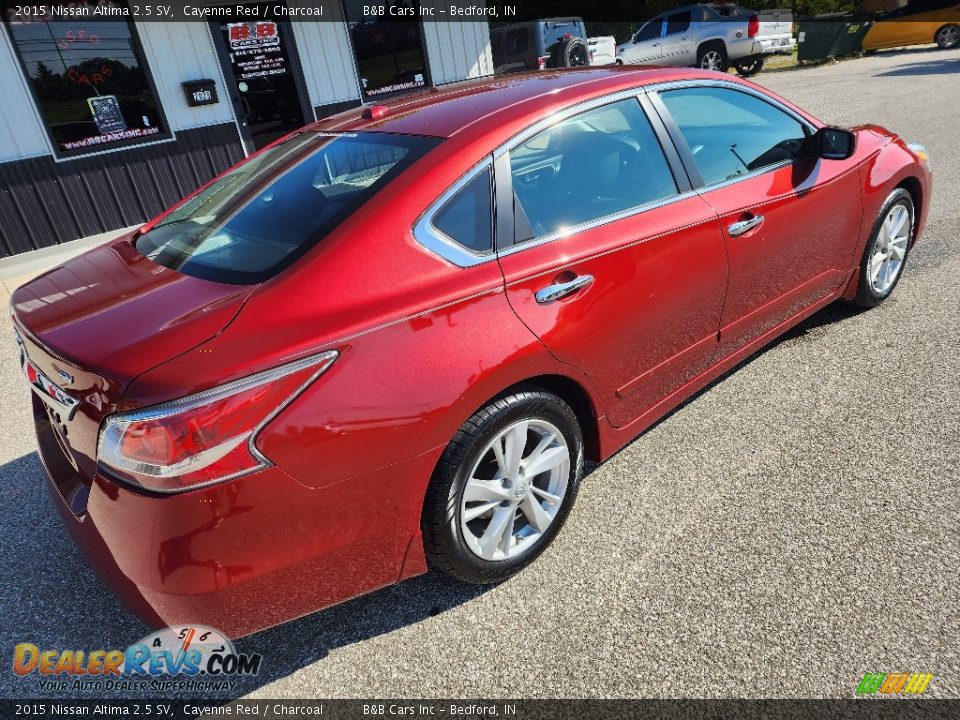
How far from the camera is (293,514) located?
1795 millimetres

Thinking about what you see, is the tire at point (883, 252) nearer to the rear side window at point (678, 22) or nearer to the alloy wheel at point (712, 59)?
the alloy wheel at point (712, 59)

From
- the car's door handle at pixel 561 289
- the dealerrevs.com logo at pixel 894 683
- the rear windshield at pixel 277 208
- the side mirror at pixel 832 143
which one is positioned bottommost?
the dealerrevs.com logo at pixel 894 683

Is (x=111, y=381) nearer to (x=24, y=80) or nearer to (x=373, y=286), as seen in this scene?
(x=373, y=286)

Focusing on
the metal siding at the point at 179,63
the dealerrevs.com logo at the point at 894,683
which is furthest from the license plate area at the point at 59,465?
the metal siding at the point at 179,63

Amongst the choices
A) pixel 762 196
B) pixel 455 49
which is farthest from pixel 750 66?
pixel 762 196

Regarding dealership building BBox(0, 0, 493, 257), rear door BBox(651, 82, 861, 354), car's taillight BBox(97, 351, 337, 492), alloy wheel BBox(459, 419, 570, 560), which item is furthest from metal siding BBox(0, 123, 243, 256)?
alloy wheel BBox(459, 419, 570, 560)

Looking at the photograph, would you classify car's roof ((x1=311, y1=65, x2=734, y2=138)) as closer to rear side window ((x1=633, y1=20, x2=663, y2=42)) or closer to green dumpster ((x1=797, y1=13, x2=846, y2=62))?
rear side window ((x1=633, y1=20, x2=663, y2=42))

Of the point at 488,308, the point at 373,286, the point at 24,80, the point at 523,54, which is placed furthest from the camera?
the point at 523,54

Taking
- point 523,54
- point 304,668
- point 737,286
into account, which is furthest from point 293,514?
point 523,54

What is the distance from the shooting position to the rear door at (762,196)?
2.89 metres

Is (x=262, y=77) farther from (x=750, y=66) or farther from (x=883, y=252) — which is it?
(x=750, y=66)

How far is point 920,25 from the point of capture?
19.0 m

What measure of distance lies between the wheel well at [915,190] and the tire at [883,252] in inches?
1.9

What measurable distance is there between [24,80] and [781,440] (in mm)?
8181
